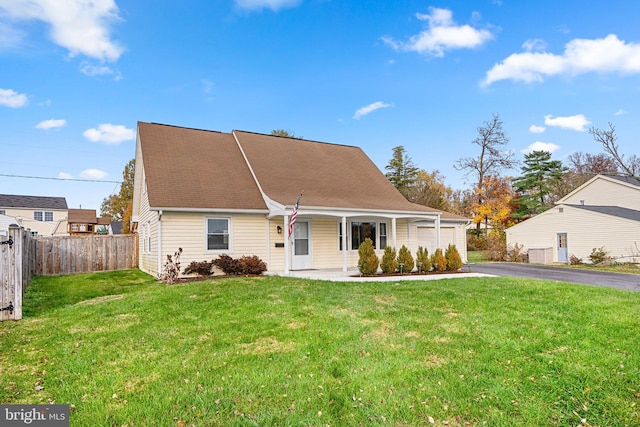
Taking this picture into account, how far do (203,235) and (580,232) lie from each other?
2135 centimetres

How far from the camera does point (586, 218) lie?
20922 mm

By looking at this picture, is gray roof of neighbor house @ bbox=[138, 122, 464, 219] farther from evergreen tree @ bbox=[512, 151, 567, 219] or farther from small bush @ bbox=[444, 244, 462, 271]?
evergreen tree @ bbox=[512, 151, 567, 219]

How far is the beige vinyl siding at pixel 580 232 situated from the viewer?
1921 cm

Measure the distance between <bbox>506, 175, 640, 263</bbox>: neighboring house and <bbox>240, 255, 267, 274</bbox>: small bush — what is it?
18.9 meters

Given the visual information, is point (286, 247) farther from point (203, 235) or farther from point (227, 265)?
point (203, 235)

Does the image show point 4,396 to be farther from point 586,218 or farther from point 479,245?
point 479,245

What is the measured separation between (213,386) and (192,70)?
658 inches

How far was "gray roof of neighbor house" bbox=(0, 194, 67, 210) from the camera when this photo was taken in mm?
44125

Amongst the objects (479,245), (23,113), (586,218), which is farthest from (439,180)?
(23,113)

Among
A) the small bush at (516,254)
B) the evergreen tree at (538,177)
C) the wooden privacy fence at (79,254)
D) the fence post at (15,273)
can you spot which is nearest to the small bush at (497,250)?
the small bush at (516,254)

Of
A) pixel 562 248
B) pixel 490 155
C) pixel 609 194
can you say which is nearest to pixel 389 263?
pixel 562 248

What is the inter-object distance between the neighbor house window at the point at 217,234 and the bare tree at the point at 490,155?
26861mm

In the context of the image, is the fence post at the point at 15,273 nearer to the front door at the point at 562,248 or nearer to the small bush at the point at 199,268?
the small bush at the point at 199,268

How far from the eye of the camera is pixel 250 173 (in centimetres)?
1529
